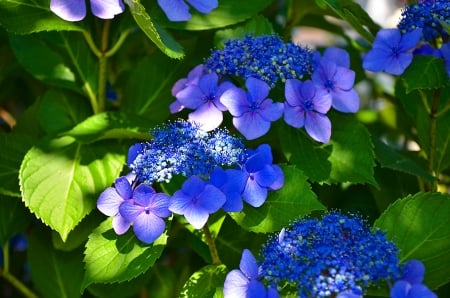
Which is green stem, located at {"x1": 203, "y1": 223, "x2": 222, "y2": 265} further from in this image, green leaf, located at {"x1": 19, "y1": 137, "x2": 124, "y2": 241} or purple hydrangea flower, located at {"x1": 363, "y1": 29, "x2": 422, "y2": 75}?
purple hydrangea flower, located at {"x1": 363, "y1": 29, "x2": 422, "y2": 75}

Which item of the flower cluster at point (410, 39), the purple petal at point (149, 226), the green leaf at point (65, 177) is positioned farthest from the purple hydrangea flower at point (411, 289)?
the green leaf at point (65, 177)

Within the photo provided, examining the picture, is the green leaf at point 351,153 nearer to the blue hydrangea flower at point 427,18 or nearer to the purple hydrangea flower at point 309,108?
the purple hydrangea flower at point 309,108

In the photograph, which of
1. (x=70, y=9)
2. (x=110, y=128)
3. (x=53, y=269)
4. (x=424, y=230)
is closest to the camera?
(x=424, y=230)

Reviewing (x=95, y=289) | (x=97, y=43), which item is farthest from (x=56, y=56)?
(x=95, y=289)

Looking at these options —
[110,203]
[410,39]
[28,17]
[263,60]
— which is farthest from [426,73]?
[28,17]

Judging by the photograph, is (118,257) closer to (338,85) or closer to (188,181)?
(188,181)

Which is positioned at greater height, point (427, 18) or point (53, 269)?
point (427, 18)

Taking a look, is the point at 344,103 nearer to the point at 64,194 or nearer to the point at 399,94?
the point at 399,94

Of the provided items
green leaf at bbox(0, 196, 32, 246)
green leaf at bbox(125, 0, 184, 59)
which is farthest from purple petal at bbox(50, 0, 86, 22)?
green leaf at bbox(0, 196, 32, 246)
